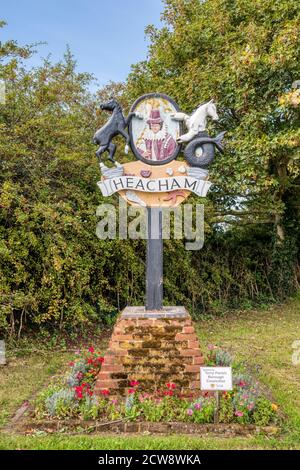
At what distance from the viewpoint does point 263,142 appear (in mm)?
9242

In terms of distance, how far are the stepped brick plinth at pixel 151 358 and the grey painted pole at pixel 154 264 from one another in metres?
0.39

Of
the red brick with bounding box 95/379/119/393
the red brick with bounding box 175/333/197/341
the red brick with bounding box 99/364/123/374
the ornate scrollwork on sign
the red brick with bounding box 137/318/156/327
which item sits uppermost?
the ornate scrollwork on sign

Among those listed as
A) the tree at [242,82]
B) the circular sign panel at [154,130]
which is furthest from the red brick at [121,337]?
the tree at [242,82]

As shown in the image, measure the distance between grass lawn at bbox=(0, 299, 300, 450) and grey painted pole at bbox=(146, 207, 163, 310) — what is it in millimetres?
1563

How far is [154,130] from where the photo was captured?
16.5 ft

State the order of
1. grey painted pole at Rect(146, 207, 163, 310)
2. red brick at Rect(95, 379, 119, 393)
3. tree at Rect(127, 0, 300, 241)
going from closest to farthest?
red brick at Rect(95, 379, 119, 393)
grey painted pole at Rect(146, 207, 163, 310)
tree at Rect(127, 0, 300, 241)

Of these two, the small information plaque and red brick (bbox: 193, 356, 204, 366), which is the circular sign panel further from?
the small information plaque

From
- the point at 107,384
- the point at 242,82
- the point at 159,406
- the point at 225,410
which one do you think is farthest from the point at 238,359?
the point at 242,82

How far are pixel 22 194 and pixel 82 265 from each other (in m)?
1.53

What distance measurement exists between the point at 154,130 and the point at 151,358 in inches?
103

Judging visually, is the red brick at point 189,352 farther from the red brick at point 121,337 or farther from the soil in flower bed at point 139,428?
the soil in flower bed at point 139,428

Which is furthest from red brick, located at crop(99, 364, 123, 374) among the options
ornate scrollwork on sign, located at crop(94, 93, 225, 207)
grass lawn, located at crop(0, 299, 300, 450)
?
ornate scrollwork on sign, located at crop(94, 93, 225, 207)

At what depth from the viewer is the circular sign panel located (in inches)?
198

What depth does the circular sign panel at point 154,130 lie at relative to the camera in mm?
5020
